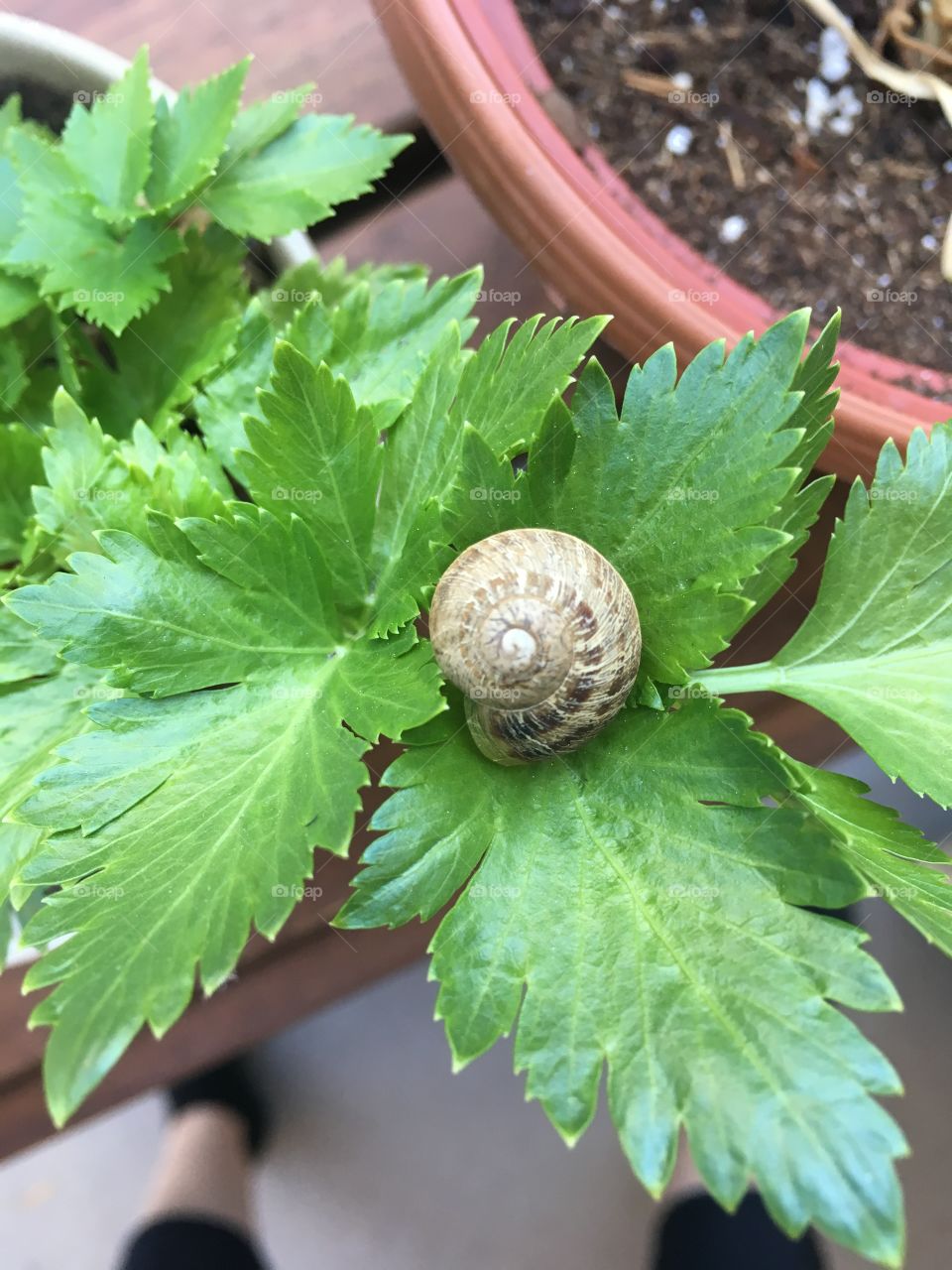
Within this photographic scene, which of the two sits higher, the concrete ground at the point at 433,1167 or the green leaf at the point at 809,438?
the green leaf at the point at 809,438

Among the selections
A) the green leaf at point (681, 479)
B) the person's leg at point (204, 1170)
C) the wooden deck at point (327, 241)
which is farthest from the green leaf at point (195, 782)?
the person's leg at point (204, 1170)

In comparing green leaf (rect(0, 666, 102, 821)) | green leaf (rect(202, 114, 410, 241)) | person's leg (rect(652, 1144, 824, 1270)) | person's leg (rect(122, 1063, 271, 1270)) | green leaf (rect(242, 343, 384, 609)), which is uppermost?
green leaf (rect(202, 114, 410, 241))

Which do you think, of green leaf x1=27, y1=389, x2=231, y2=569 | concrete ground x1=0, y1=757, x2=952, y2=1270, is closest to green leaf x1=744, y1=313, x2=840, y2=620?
green leaf x1=27, y1=389, x2=231, y2=569

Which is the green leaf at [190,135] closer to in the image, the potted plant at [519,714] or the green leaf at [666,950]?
the potted plant at [519,714]

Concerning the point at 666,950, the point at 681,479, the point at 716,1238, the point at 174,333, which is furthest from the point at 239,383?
the point at 716,1238

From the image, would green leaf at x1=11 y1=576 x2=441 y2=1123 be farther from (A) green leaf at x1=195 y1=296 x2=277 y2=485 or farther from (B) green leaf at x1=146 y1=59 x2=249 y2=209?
(B) green leaf at x1=146 y1=59 x2=249 y2=209

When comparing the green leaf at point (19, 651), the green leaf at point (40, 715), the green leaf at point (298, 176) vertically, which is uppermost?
the green leaf at point (298, 176)
